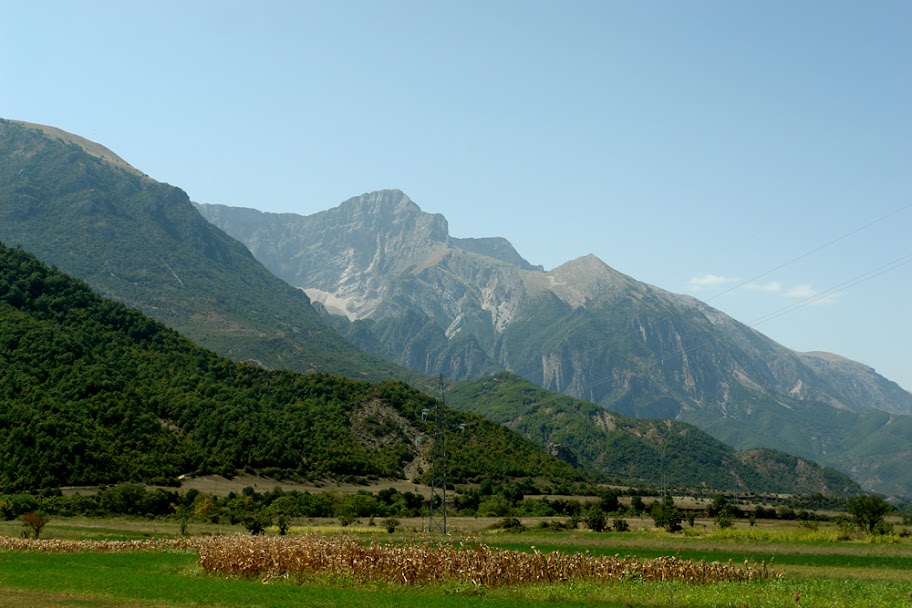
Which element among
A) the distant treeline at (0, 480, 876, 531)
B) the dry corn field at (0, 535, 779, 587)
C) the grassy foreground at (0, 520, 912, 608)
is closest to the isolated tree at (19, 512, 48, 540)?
the grassy foreground at (0, 520, 912, 608)

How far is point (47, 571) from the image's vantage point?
5169 centimetres

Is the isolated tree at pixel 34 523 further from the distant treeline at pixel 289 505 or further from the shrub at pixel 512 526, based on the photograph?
the shrub at pixel 512 526

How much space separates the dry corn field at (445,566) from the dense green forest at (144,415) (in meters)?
75.5

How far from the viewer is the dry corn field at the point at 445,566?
45.5 m

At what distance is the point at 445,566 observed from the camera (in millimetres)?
46812

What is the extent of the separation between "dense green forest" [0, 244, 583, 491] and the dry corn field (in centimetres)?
7551

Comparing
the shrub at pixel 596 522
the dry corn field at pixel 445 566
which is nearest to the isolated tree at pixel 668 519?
the shrub at pixel 596 522

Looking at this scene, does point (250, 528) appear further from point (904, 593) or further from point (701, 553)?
point (904, 593)

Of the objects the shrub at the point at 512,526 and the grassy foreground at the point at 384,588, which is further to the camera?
the shrub at the point at 512,526

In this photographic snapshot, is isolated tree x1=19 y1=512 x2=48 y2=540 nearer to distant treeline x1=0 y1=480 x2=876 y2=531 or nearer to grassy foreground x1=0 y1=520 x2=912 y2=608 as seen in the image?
grassy foreground x1=0 y1=520 x2=912 y2=608

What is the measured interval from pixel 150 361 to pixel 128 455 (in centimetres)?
5080

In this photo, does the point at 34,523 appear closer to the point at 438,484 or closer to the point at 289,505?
the point at 289,505

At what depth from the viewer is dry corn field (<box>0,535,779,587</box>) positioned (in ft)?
149

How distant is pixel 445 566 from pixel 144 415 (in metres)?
111
